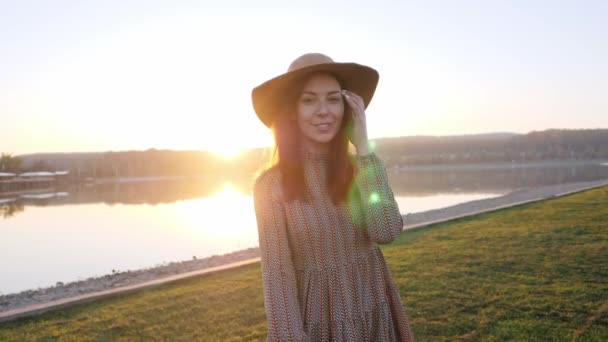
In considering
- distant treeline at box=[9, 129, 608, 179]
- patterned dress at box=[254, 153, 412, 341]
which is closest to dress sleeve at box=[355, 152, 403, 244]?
patterned dress at box=[254, 153, 412, 341]

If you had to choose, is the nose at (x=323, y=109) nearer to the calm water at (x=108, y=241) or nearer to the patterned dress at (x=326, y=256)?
the patterned dress at (x=326, y=256)

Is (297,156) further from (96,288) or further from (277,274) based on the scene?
(96,288)

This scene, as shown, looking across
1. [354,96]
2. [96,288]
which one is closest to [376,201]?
[354,96]

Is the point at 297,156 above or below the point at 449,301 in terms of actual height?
above

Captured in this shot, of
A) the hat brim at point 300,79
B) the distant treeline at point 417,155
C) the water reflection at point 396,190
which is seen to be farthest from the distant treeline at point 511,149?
the hat brim at point 300,79

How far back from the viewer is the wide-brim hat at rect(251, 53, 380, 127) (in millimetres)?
1862

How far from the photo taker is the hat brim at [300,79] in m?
1.87

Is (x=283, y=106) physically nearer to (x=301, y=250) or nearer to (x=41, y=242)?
(x=301, y=250)

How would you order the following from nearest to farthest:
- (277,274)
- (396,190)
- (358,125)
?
1. (277,274)
2. (358,125)
3. (396,190)

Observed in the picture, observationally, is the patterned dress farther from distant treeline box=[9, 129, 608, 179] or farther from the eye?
distant treeline box=[9, 129, 608, 179]

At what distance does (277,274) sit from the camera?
5.58ft

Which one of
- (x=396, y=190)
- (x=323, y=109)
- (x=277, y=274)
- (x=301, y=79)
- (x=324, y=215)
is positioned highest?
(x=301, y=79)

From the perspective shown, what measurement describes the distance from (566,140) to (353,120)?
116m

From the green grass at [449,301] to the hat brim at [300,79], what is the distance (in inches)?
107
